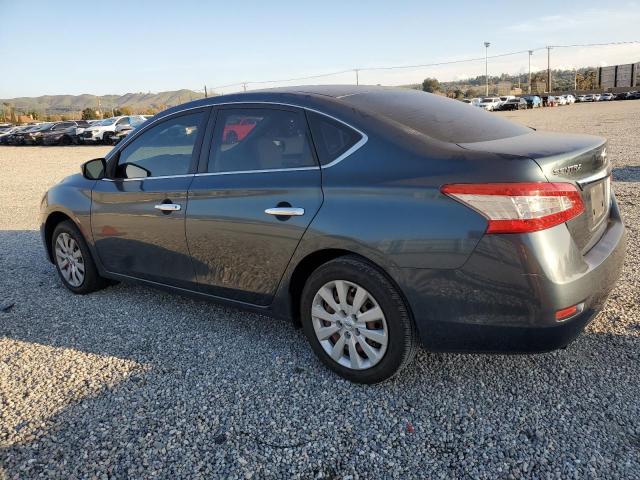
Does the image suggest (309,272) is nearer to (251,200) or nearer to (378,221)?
(251,200)

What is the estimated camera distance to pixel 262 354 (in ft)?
11.9

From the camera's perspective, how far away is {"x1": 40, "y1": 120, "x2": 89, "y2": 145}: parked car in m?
33.9

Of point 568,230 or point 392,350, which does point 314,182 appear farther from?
Answer: point 568,230

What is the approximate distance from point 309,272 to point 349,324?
435 millimetres

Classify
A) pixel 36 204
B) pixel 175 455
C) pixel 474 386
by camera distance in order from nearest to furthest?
1. pixel 175 455
2. pixel 474 386
3. pixel 36 204

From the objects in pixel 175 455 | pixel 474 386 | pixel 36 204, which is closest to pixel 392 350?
pixel 474 386

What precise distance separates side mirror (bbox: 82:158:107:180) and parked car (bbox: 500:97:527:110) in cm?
6595

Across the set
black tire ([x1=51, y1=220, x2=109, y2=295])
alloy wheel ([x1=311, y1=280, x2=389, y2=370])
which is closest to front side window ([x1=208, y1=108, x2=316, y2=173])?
alloy wheel ([x1=311, y1=280, x2=389, y2=370])

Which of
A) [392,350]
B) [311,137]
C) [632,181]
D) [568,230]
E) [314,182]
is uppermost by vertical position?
[311,137]

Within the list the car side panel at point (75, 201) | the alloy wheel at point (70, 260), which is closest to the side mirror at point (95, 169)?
the car side panel at point (75, 201)

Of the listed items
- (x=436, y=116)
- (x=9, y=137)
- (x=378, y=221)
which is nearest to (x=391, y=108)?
(x=436, y=116)

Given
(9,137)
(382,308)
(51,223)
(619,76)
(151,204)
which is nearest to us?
(382,308)

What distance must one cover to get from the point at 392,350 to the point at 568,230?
3.60 feet

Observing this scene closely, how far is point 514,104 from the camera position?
65.1m
